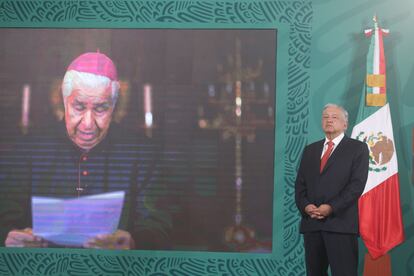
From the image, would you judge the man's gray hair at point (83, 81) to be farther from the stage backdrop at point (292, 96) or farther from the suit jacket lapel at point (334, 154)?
the suit jacket lapel at point (334, 154)

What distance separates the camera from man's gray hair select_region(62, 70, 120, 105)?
523 centimetres

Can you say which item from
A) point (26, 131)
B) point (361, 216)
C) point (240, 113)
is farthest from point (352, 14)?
point (26, 131)

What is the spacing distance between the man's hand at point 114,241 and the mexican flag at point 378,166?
181 cm

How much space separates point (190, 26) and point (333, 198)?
7.49 ft

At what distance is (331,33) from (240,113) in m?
0.96

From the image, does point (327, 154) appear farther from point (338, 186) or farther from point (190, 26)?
point (190, 26)

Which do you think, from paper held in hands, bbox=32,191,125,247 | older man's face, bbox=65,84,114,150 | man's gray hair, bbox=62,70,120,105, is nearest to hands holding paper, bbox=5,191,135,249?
paper held in hands, bbox=32,191,125,247

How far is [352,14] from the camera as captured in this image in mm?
5141

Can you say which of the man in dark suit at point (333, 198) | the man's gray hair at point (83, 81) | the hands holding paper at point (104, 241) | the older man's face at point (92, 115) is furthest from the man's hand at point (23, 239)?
the man in dark suit at point (333, 198)

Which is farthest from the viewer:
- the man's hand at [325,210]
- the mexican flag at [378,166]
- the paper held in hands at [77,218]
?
the paper held in hands at [77,218]

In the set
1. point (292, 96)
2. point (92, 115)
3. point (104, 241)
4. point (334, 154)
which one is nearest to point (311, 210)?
point (334, 154)

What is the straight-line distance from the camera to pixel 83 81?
207 inches

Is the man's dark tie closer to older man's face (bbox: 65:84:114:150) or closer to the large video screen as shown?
the large video screen

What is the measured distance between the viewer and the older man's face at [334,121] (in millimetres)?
3573
